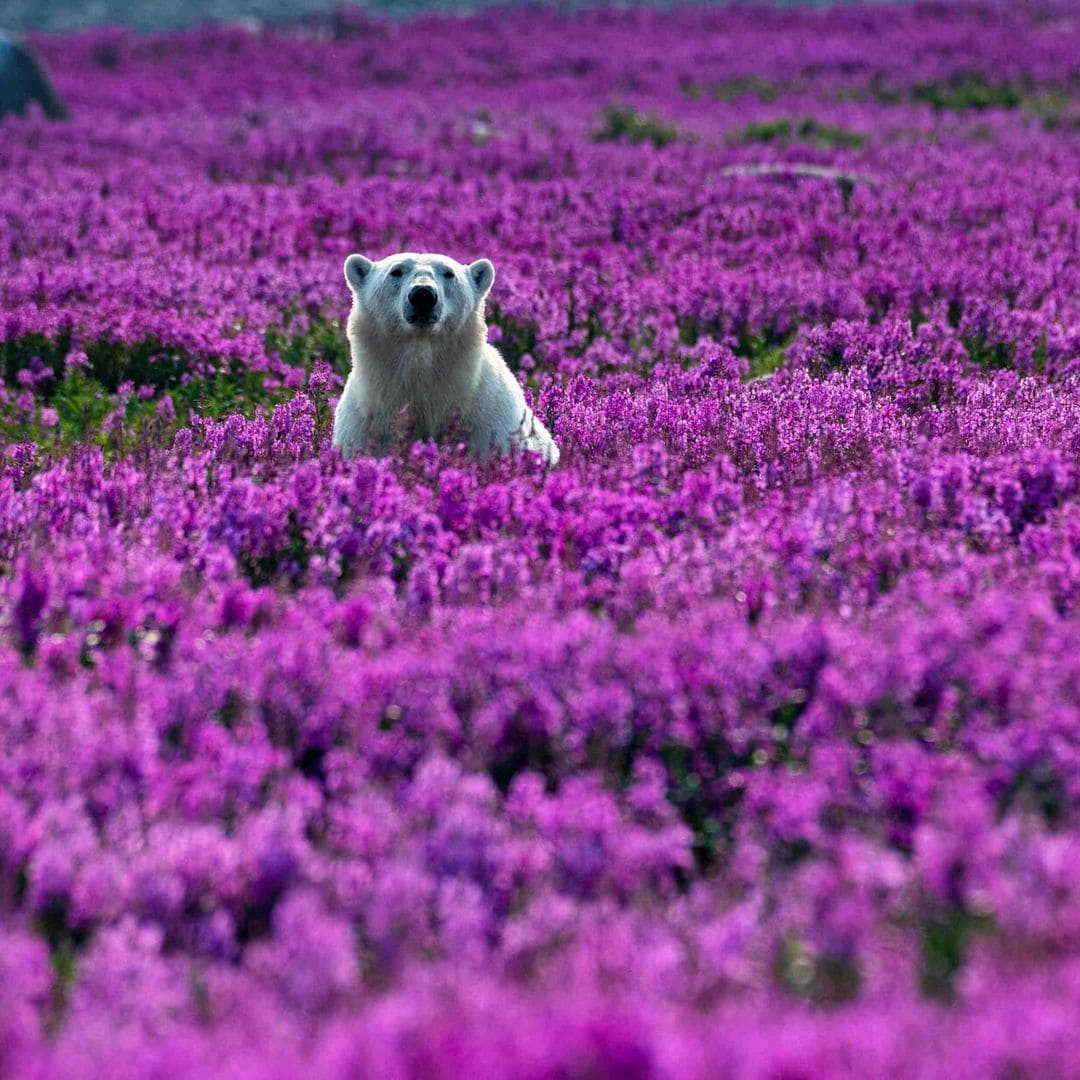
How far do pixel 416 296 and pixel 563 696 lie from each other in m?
3.63

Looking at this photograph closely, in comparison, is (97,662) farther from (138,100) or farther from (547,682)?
(138,100)

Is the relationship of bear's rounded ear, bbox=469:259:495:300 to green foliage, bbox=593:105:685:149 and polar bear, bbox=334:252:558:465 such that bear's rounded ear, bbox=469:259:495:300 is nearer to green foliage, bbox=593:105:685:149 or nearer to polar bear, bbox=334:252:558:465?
polar bear, bbox=334:252:558:465

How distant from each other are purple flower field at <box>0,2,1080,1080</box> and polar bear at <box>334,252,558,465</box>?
13.5 inches

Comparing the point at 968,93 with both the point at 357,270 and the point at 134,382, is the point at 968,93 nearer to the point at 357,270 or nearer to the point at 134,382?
the point at 134,382

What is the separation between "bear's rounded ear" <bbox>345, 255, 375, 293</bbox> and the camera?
7.82 meters

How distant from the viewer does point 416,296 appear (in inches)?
283

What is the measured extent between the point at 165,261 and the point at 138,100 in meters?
14.4

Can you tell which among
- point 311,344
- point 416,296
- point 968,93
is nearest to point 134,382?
point 311,344

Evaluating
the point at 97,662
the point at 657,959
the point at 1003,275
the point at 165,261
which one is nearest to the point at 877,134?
the point at 1003,275

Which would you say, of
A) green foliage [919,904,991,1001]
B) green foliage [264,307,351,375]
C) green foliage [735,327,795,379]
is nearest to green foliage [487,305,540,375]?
green foliage [264,307,351,375]

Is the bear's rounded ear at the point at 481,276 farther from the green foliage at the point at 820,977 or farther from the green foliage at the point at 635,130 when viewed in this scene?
the green foliage at the point at 635,130

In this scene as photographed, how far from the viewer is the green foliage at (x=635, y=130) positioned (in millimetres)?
19938

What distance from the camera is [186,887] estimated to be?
3.25 meters

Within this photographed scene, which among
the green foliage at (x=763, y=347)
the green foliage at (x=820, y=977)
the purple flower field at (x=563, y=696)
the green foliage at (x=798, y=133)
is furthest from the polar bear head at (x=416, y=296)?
the green foliage at (x=798, y=133)
